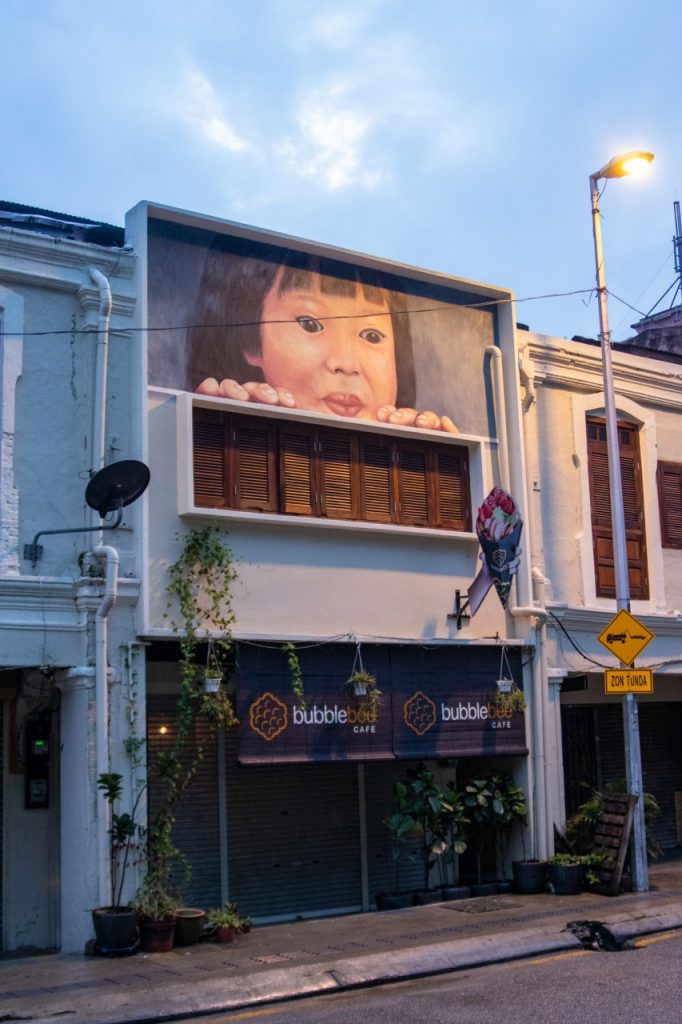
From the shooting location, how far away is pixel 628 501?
17.9 metres

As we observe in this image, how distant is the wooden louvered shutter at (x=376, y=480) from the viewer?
1521cm

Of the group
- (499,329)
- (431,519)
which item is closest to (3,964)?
(431,519)

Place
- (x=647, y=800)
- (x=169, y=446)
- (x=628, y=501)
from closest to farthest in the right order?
1. (x=169, y=446)
2. (x=647, y=800)
3. (x=628, y=501)

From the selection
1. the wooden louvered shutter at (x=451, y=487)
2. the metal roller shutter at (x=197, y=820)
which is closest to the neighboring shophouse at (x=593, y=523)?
the wooden louvered shutter at (x=451, y=487)

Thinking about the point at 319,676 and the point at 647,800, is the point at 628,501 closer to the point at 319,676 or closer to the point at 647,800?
the point at 647,800

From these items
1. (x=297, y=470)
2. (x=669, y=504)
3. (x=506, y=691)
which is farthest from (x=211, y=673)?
(x=669, y=504)

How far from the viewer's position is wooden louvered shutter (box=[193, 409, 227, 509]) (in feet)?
45.4

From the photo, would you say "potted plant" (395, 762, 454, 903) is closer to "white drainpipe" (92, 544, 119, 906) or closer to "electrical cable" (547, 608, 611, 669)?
"electrical cable" (547, 608, 611, 669)

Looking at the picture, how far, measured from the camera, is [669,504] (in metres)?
18.4

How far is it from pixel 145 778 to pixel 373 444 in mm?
5125

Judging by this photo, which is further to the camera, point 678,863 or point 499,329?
point 678,863

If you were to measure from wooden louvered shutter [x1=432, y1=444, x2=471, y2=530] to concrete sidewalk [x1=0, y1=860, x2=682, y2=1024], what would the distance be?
4731mm

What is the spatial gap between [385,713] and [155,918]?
3.83 m

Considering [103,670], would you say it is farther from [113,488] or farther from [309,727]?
[309,727]
